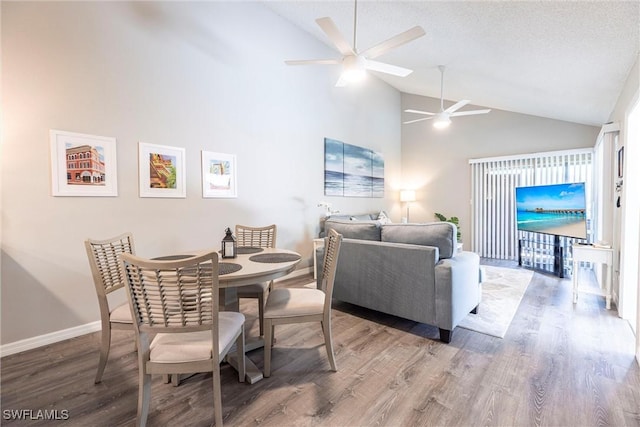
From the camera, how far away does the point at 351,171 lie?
567cm

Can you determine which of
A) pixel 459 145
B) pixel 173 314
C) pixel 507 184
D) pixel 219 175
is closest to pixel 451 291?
pixel 173 314

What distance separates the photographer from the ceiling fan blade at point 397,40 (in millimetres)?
2229

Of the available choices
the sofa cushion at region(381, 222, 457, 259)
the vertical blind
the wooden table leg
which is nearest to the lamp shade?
the vertical blind

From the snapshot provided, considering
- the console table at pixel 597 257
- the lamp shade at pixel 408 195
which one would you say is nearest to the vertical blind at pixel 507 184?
the lamp shade at pixel 408 195

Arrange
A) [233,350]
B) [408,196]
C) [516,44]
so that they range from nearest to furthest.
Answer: [233,350], [516,44], [408,196]

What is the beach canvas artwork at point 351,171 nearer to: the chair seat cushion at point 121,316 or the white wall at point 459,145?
the white wall at point 459,145

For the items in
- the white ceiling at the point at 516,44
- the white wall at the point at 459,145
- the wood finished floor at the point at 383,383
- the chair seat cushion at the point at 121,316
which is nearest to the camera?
the wood finished floor at the point at 383,383

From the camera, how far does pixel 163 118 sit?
10.2 feet

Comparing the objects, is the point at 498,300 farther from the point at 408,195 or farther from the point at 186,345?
the point at 408,195

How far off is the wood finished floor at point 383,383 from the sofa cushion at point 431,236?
79 centimetres

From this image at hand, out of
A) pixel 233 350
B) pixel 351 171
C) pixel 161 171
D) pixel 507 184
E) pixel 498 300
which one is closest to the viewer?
pixel 233 350

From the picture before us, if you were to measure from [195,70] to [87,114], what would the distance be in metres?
1.24

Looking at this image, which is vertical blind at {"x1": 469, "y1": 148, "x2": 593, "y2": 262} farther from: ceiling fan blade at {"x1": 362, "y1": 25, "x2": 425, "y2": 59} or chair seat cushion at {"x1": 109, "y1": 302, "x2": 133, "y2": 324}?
chair seat cushion at {"x1": 109, "y1": 302, "x2": 133, "y2": 324}

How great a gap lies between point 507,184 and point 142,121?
6223mm
